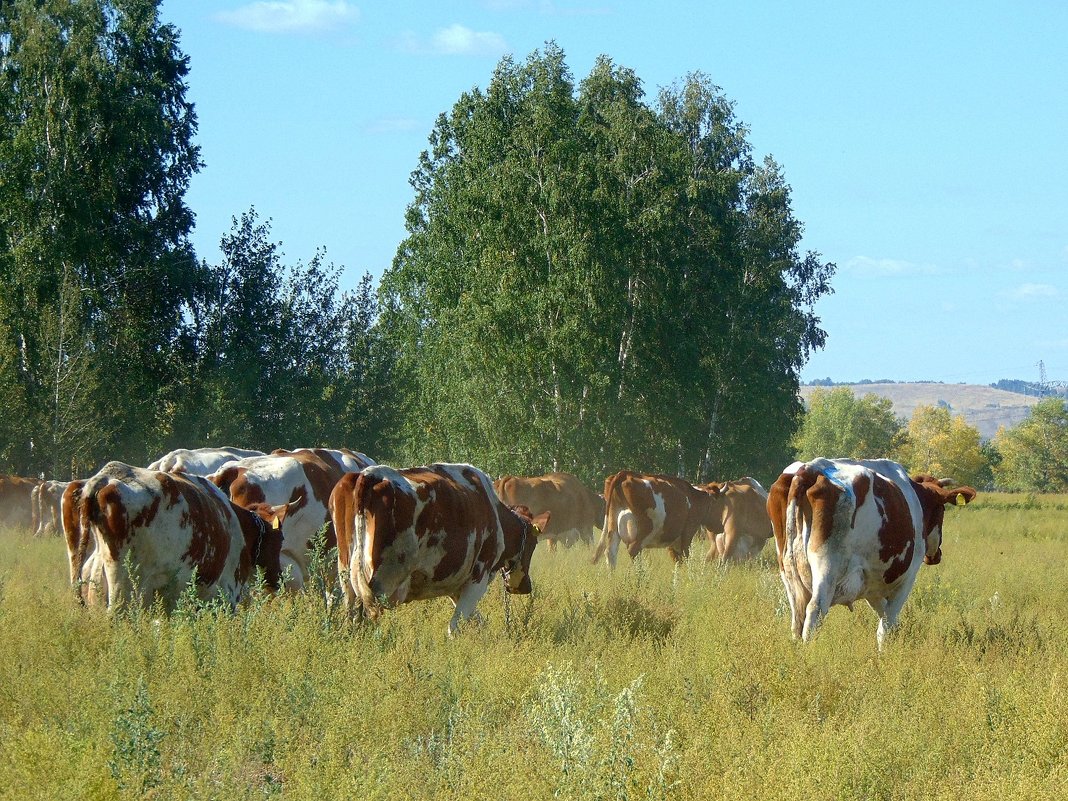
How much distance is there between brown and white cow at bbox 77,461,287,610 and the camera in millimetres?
9211

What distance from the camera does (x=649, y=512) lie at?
20406mm

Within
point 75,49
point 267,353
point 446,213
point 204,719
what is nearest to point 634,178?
point 446,213

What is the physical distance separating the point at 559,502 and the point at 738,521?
4795mm

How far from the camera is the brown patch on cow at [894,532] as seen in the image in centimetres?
1092

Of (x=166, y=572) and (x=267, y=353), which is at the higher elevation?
(x=267, y=353)

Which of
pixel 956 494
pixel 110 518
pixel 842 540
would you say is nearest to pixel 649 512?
pixel 956 494

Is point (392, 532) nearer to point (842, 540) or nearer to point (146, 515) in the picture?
point (146, 515)

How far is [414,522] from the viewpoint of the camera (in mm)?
10008

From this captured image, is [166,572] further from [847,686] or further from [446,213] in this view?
[446,213]

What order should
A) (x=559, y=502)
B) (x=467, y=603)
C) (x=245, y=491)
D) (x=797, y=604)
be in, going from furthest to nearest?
(x=559, y=502) → (x=245, y=491) → (x=467, y=603) → (x=797, y=604)

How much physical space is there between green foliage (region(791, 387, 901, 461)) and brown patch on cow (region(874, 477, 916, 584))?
10470 cm

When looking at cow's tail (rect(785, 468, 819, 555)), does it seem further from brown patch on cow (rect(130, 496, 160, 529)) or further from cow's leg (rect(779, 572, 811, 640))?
brown patch on cow (rect(130, 496, 160, 529))

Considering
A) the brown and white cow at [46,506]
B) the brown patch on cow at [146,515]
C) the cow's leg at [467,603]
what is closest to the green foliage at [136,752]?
the brown patch on cow at [146,515]

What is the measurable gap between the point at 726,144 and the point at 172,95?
18818mm
